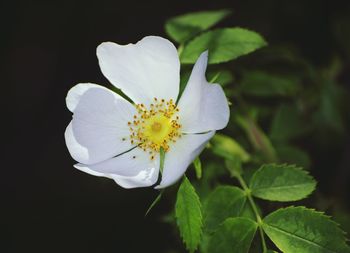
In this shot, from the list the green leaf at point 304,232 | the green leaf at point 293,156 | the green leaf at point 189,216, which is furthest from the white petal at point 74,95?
the green leaf at point 293,156

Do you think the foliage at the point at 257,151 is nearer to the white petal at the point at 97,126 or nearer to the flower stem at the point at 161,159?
the flower stem at the point at 161,159

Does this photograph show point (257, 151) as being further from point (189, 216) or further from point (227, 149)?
point (189, 216)

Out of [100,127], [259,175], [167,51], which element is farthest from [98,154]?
[259,175]

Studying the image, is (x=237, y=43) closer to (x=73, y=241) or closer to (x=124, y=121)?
(x=124, y=121)

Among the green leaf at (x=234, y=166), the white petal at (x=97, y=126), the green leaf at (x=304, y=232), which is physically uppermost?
the white petal at (x=97, y=126)

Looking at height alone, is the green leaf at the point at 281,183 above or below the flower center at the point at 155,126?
below

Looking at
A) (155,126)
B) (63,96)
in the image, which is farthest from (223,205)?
(63,96)
